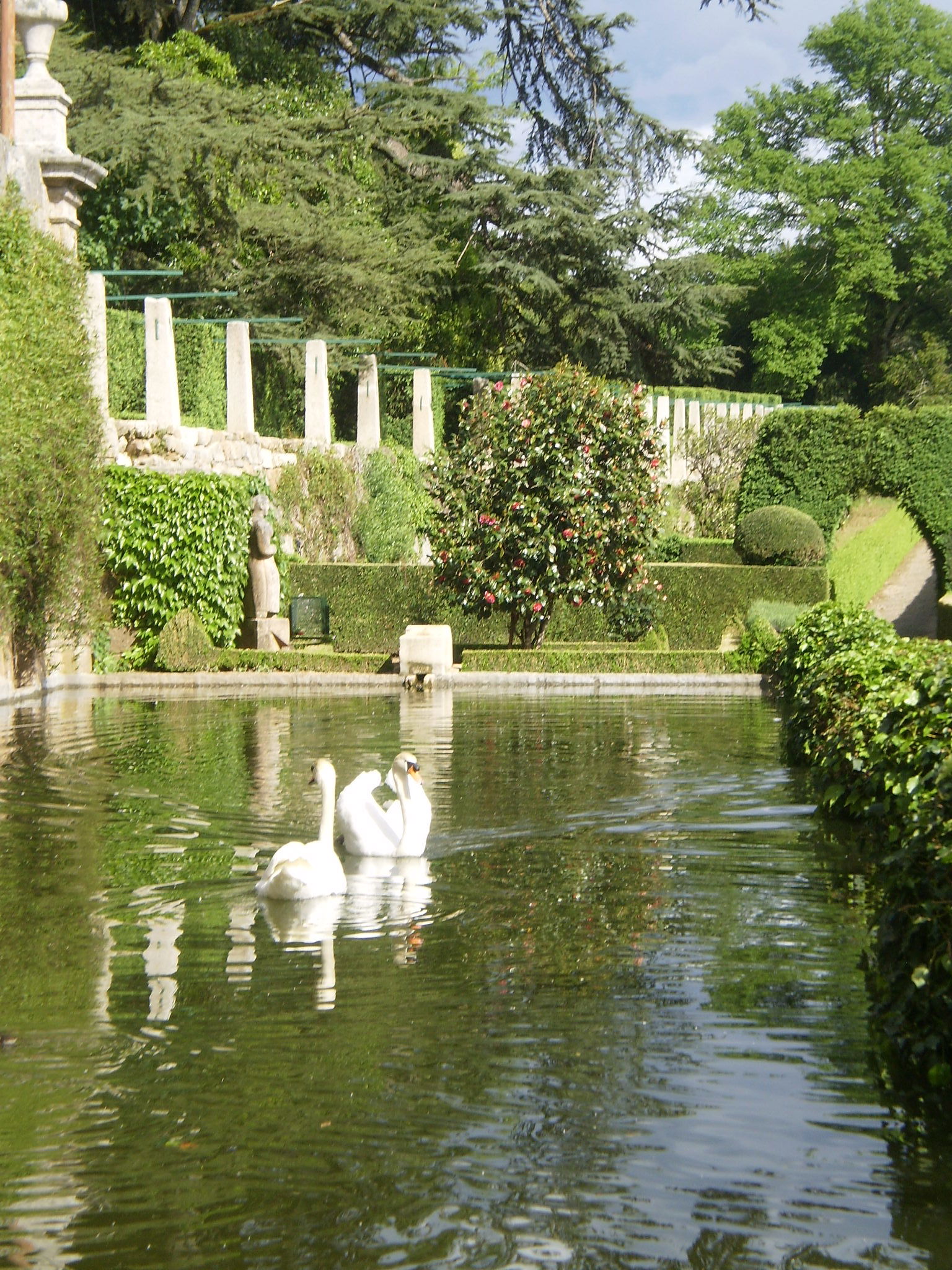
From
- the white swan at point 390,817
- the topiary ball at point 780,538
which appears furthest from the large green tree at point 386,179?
the white swan at point 390,817

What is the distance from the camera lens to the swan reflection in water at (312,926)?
6196 mm

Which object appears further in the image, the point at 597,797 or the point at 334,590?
the point at 334,590

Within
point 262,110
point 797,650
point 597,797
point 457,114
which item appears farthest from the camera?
point 457,114

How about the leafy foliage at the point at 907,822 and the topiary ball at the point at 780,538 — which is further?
the topiary ball at the point at 780,538

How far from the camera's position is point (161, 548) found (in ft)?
73.7

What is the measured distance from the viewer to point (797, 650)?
585 inches

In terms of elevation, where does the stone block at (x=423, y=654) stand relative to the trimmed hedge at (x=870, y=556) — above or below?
below

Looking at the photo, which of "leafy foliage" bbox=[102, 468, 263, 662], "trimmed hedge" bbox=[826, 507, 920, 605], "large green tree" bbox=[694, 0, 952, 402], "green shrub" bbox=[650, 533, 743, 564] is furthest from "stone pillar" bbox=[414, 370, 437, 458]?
"large green tree" bbox=[694, 0, 952, 402]

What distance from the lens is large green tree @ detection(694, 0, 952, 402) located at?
50.2 metres

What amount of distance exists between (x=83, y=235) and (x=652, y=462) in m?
15.5

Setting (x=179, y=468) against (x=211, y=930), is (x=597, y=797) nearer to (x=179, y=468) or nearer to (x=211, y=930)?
(x=211, y=930)

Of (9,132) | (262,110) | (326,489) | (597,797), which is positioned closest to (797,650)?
(597,797)

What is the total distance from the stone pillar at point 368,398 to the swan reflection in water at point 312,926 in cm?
2596

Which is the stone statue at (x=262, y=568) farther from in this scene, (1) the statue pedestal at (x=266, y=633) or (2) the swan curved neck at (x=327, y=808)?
(2) the swan curved neck at (x=327, y=808)
